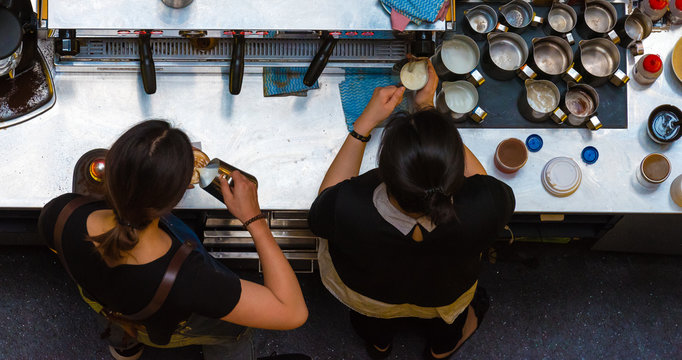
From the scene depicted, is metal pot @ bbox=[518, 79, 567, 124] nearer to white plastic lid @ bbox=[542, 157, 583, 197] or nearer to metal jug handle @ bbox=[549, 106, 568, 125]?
metal jug handle @ bbox=[549, 106, 568, 125]

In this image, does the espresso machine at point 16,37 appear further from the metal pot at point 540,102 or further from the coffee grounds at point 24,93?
the metal pot at point 540,102

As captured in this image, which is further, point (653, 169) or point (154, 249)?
point (653, 169)

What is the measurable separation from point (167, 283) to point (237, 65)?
75 centimetres

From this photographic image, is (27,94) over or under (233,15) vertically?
under

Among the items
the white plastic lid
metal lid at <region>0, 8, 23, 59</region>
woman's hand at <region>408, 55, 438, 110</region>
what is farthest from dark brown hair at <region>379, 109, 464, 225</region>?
metal lid at <region>0, 8, 23, 59</region>

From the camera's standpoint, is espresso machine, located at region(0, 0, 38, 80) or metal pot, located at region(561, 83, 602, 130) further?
metal pot, located at region(561, 83, 602, 130)

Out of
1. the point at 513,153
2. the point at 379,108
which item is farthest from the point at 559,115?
the point at 379,108

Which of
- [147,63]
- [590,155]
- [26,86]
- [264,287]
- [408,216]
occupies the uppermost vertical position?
[147,63]

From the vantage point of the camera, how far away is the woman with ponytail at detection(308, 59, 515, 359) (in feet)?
4.06

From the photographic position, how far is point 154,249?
52.5 inches

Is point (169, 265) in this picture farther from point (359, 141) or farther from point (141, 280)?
point (359, 141)

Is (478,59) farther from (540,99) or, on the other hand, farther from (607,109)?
(607,109)

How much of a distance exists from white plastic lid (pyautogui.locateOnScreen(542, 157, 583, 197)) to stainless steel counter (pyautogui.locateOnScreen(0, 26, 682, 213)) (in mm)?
36

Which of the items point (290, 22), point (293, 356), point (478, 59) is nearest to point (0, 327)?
point (293, 356)
